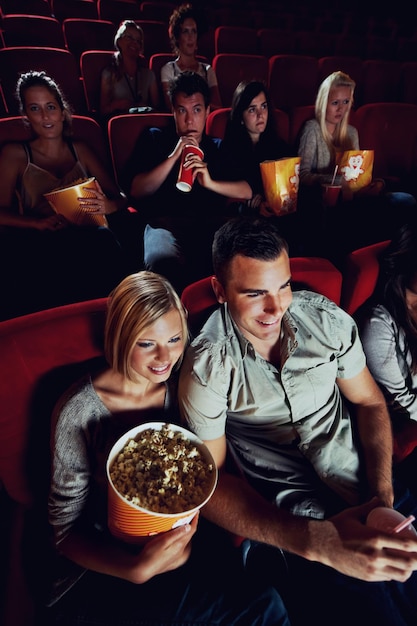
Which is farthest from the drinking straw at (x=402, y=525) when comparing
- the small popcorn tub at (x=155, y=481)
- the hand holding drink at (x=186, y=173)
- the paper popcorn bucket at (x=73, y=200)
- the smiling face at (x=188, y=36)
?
the smiling face at (x=188, y=36)

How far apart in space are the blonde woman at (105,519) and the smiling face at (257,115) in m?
1.32

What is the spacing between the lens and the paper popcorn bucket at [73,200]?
1203mm

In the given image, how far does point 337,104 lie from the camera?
2100 mm

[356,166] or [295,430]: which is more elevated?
[356,166]

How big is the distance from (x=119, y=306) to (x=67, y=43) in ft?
11.9

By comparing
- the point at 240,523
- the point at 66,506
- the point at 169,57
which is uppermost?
the point at 169,57

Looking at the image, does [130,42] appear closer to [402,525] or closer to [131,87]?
[131,87]

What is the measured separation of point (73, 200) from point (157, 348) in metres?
0.65

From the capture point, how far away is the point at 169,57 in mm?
3240

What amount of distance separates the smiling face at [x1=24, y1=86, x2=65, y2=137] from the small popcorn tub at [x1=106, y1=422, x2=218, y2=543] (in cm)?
141

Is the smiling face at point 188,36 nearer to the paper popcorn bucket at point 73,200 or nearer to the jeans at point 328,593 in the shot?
the paper popcorn bucket at point 73,200

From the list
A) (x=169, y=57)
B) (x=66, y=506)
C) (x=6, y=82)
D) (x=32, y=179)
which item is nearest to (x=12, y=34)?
(x=6, y=82)

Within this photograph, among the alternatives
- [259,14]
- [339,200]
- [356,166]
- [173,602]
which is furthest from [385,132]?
[259,14]

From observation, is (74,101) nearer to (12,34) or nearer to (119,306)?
(12,34)
